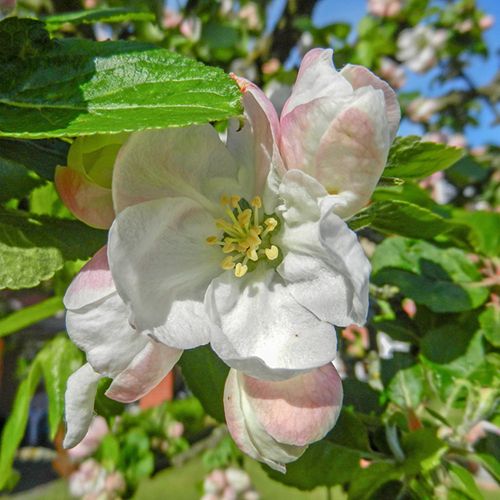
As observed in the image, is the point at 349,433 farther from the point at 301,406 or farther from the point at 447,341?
the point at 301,406

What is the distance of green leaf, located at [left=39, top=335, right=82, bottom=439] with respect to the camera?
0.69 m

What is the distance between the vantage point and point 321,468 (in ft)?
2.07

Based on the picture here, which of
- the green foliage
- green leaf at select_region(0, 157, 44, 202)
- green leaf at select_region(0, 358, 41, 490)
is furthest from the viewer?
green leaf at select_region(0, 358, 41, 490)

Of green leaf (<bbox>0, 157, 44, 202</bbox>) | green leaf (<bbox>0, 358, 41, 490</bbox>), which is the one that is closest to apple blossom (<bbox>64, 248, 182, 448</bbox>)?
green leaf (<bbox>0, 157, 44, 202</bbox>)

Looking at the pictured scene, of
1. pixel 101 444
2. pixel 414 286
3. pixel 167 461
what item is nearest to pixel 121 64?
pixel 414 286

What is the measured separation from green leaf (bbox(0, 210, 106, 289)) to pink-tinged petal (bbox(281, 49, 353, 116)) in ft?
0.68

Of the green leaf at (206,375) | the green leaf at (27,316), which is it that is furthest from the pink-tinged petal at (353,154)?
the green leaf at (27,316)

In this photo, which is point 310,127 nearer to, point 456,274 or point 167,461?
point 456,274

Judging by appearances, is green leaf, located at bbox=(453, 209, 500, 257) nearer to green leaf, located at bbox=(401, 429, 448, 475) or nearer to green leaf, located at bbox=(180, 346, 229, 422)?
green leaf, located at bbox=(401, 429, 448, 475)

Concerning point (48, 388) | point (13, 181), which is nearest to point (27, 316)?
A: point (48, 388)

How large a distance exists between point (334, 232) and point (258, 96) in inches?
4.1

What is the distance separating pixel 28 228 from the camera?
1.63 feet

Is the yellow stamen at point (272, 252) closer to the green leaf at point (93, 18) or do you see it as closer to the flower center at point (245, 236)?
the flower center at point (245, 236)

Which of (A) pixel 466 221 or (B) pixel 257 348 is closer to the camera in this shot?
(B) pixel 257 348
